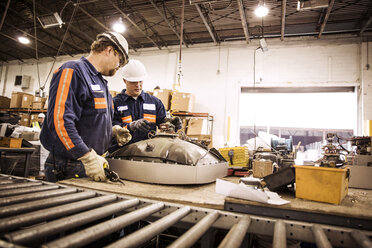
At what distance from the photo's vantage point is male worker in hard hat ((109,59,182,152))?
→ 2.06 m

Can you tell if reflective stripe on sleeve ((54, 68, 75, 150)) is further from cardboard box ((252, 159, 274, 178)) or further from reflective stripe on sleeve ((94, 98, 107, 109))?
cardboard box ((252, 159, 274, 178))

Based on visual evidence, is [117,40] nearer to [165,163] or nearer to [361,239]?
[165,163]

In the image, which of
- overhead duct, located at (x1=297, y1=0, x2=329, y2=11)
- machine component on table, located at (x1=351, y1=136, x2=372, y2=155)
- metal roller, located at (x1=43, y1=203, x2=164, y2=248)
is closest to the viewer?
metal roller, located at (x1=43, y1=203, x2=164, y2=248)

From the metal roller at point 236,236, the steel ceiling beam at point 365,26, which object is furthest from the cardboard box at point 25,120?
the steel ceiling beam at point 365,26

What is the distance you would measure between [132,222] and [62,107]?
2.77 ft

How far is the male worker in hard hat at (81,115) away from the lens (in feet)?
3.74

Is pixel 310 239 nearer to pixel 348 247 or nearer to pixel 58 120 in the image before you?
pixel 348 247

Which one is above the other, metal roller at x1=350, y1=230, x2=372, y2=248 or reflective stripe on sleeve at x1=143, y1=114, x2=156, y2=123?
reflective stripe on sleeve at x1=143, y1=114, x2=156, y2=123

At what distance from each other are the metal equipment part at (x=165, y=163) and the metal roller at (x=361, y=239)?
26.2 inches

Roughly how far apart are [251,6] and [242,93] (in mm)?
2204

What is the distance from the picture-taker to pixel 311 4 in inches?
163

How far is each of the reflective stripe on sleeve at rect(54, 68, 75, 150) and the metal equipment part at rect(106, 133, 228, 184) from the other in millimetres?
301

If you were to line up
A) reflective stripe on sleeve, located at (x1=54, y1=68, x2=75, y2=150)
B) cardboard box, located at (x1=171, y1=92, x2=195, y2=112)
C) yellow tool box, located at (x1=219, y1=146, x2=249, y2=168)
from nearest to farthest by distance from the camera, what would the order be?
reflective stripe on sleeve, located at (x1=54, y1=68, x2=75, y2=150) < yellow tool box, located at (x1=219, y1=146, x2=249, y2=168) < cardboard box, located at (x1=171, y1=92, x2=195, y2=112)

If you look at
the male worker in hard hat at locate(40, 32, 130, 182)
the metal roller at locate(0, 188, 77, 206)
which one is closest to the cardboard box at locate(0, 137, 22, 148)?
the male worker in hard hat at locate(40, 32, 130, 182)
